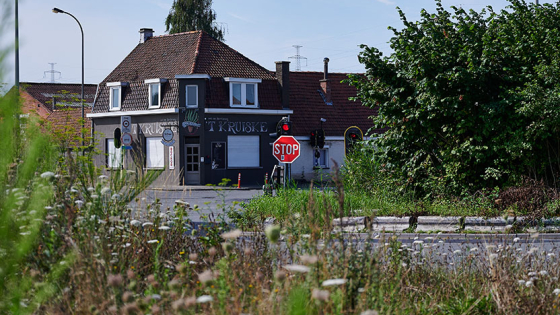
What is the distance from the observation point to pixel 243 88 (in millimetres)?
39000

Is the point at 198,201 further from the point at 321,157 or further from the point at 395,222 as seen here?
the point at 321,157

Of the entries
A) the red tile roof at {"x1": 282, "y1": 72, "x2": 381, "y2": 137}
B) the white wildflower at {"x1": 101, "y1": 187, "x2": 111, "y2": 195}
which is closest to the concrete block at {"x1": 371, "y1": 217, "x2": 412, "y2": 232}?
the white wildflower at {"x1": 101, "y1": 187, "x2": 111, "y2": 195}

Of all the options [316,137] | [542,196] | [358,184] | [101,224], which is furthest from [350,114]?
[101,224]

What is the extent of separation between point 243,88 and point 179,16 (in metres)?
13.4

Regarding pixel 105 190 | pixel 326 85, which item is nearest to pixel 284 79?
pixel 326 85

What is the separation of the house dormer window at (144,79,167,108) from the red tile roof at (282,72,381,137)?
8.70 metres

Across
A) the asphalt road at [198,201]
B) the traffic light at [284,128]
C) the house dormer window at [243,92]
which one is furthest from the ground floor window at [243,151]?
the traffic light at [284,128]

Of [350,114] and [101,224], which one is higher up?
[350,114]

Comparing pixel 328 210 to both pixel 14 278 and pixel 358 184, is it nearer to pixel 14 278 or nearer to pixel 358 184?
pixel 14 278

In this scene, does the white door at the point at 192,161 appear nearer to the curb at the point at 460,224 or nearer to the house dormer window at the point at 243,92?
the house dormer window at the point at 243,92

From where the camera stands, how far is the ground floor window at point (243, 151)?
128 feet

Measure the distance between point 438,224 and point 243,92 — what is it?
2700 cm

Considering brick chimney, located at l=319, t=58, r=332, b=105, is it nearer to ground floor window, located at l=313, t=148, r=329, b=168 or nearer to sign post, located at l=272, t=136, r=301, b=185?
ground floor window, located at l=313, t=148, r=329, b=168

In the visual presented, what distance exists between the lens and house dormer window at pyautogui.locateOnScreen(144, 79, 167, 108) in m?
38.7
